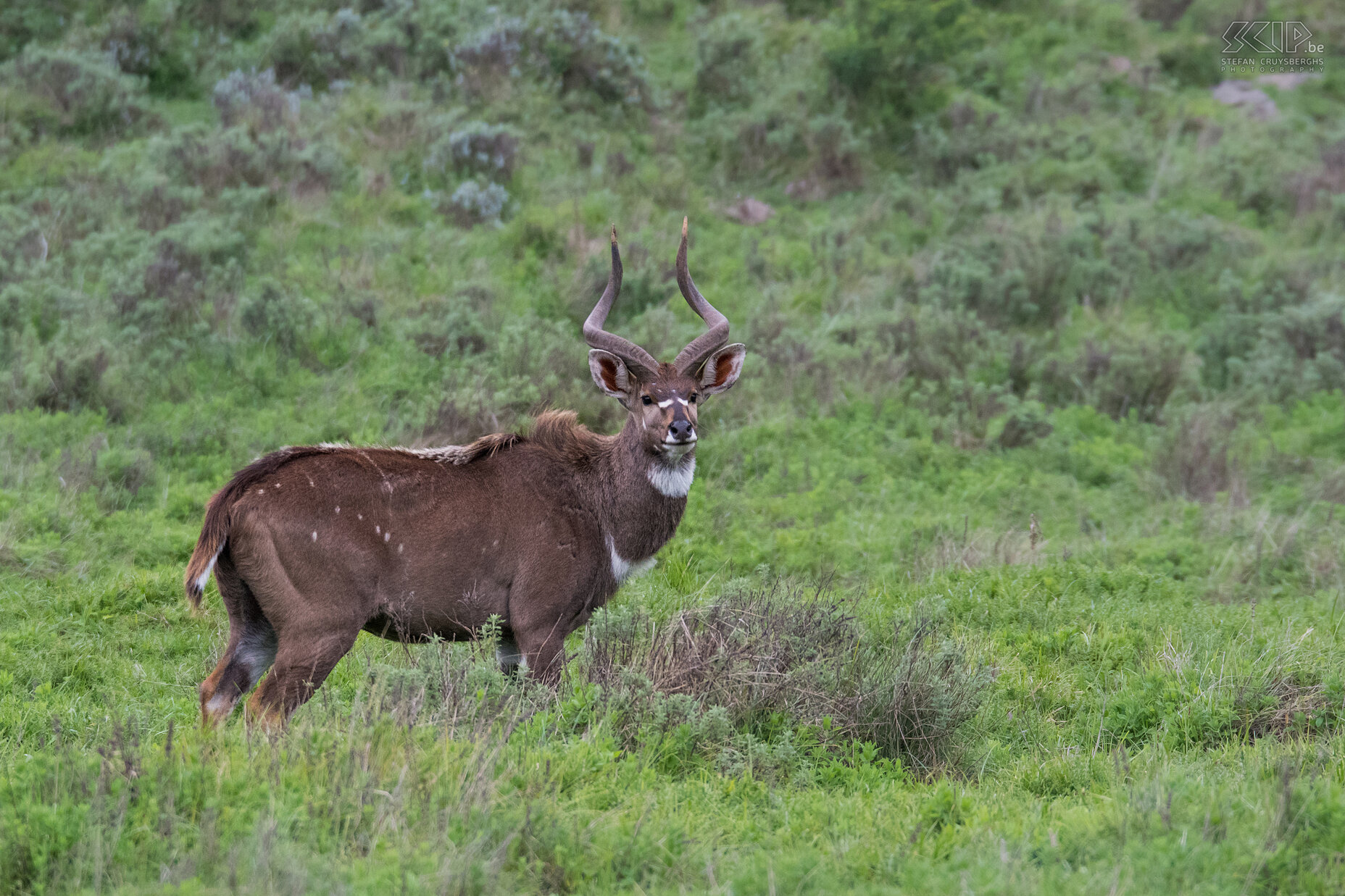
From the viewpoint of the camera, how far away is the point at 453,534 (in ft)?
21.1

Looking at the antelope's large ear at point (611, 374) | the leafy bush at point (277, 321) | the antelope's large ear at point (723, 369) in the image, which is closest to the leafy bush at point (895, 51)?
the leafy bush at point (277, 321)

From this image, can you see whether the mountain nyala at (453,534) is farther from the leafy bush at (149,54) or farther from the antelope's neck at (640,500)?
the leafy bush at (149,54)

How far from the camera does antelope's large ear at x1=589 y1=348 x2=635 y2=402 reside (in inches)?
284

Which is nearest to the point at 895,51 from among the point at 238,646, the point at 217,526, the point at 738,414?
the point at 738,414

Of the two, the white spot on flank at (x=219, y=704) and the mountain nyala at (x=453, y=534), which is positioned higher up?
the mountain nyala at (x=453, y=534)

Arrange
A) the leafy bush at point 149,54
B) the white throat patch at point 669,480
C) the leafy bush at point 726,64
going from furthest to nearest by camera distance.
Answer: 1. the leafy bush at point 726,64
2. the leafy bush at point 149,54
3. the white throat patch at point 669,480

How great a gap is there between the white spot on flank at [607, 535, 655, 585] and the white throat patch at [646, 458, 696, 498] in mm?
395

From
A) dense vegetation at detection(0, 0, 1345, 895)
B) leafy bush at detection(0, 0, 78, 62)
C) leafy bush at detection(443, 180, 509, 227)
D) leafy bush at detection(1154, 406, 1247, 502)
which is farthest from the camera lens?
→ leafy bush at detection(0, 0, 78, 62)

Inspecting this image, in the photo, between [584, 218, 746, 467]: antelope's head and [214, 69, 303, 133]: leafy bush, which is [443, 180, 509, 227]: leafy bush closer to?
[214, 69, 303, 133]: leafy bush

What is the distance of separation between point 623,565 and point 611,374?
1155 mm

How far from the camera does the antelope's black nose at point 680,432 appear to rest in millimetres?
6723

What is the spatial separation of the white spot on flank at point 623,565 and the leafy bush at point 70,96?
11.0 meters

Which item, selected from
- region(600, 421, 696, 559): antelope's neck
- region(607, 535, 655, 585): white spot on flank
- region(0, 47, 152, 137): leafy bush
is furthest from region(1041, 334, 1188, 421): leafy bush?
region(0, 47, 152, 137): leafy bush

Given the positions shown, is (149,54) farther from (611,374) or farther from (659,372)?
(659,372)
